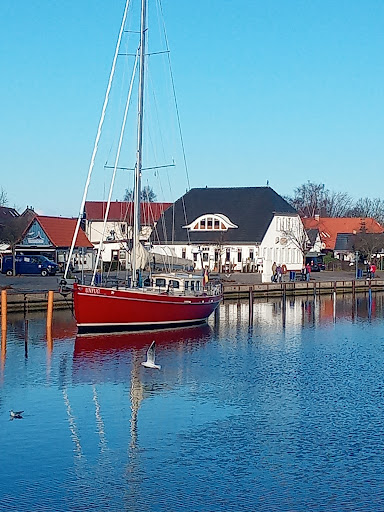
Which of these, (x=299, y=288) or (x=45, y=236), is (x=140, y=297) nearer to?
(x=299, y=288)

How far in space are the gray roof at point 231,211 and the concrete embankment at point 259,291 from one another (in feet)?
40.4

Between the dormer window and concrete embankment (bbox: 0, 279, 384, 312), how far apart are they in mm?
15956

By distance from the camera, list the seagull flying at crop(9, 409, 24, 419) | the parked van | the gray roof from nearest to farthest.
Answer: the seagull flying at crop(9, 409, 24, 419) < the parked van < the gray roof

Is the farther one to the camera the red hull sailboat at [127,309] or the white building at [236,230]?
the white building at [236,230]

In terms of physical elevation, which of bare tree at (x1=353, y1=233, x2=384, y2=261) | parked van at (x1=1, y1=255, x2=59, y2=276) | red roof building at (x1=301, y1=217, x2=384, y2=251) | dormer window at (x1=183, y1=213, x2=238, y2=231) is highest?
red roof building at (x1=301, y1=217, x2=384, y2=251)

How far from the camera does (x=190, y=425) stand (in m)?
20.7

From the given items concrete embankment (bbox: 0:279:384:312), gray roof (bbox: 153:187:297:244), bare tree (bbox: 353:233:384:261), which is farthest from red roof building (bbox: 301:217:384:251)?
concrete embankment (bbox: 0:279:384:312)

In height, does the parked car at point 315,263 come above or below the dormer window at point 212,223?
below

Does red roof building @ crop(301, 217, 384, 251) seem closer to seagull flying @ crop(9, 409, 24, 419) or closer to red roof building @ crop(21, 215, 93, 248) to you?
red roof building @ crop(21, 215, 93, 248)

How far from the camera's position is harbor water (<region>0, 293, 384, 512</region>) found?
15523mm

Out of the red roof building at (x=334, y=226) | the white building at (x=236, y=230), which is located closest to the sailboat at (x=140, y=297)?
the white building at (x=236, y=230)

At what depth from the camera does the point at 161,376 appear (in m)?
27.6

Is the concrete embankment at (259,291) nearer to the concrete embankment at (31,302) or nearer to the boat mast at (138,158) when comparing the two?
the concrete embankment at (31,302)

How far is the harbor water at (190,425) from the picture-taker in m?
15.5
